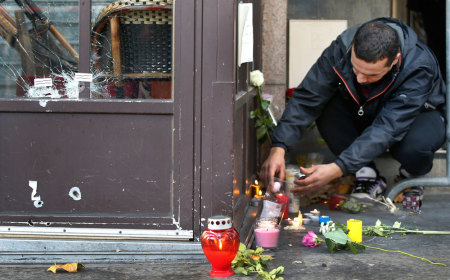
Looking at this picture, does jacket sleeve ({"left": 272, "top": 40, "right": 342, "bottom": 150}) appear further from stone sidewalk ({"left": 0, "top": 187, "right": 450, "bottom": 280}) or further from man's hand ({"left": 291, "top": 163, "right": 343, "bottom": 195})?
stone sidewalk ({"left": 0, "top": 187, "right": 450, "bottom": 280})

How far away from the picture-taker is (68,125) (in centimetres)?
341

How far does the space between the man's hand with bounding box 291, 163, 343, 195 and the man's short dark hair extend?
71 cm

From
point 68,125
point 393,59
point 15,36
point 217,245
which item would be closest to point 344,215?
point 393,59

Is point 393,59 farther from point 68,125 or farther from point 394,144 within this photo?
point 68,125

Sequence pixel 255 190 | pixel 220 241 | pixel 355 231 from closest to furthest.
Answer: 1. pixel 220 241
2. pixel 355 231
3. pixel 255 190

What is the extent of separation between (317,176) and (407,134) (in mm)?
892

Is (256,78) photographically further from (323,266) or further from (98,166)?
(323,266)

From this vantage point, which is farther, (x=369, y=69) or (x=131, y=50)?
(x=369, y=69)

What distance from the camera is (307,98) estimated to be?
4.62 m

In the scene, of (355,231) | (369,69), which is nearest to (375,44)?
(369,69)

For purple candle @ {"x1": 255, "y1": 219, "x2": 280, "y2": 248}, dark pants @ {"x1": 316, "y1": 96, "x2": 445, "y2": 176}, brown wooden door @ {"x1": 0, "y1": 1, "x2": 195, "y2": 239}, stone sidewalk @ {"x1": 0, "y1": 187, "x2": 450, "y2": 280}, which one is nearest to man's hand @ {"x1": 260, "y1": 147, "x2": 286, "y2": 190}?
stone sidewalk @ {"x1": 0, "y1": 187, "x2": 450, "y2": 280}

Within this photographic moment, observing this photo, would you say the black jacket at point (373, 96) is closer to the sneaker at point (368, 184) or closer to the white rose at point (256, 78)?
the white rose at point (256, 78)

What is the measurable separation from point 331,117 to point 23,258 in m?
2.46

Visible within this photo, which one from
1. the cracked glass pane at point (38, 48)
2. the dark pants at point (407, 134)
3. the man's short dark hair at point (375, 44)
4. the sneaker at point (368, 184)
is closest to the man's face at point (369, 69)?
the man's short dark hair at point (375, 44)
